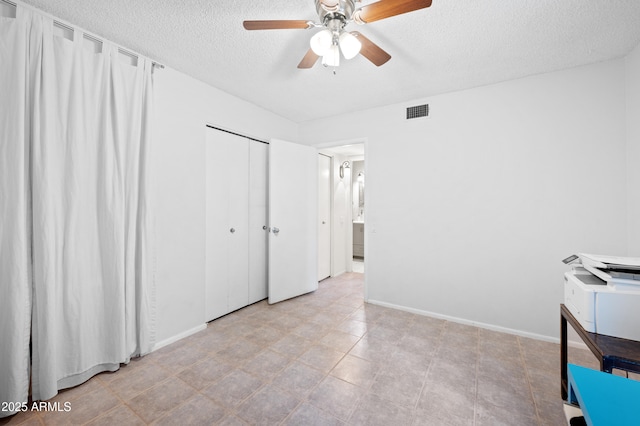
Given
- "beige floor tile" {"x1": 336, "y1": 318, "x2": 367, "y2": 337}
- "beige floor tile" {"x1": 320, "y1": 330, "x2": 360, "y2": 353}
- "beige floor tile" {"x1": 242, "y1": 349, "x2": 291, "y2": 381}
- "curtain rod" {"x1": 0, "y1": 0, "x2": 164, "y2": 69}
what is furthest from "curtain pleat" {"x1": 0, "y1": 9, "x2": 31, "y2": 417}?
"beige floor tile" {"x1": 336, "y1": 318, "x2": 367, "y2": 337}

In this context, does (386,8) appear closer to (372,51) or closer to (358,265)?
(372,51)

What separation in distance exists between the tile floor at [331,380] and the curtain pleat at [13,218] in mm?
315

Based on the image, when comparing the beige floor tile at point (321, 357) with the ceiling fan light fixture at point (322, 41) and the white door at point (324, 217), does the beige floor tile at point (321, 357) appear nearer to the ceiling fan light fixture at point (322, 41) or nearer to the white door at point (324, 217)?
the white door at point (324, 217)

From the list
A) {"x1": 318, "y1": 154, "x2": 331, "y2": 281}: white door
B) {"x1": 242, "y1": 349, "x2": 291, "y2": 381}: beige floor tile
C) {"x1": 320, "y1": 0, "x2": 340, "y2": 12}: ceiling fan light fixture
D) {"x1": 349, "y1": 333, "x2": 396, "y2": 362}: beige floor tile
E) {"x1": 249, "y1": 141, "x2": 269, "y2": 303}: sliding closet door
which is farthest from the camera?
{"x1": 318, "y1": 154, "x2": 331, "y2": 281}: white door

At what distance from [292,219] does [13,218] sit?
8.44 ft

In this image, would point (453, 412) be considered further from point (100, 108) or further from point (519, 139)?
point (100, 108)

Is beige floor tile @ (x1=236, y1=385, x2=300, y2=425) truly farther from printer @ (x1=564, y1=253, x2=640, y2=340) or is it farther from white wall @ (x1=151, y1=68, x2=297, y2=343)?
printer @ (x1=564, y1=253, x2=640, y2=340)

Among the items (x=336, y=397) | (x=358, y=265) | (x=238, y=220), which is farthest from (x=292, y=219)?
(x=358, y=265)

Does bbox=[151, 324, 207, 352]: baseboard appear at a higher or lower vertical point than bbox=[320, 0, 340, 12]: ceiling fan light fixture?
lower

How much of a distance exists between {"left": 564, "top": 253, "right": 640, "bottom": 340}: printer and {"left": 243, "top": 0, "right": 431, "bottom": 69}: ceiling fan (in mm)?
1693

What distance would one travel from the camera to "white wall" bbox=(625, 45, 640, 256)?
209cm

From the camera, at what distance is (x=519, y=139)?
2615mm

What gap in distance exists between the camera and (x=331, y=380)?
76.2 inches

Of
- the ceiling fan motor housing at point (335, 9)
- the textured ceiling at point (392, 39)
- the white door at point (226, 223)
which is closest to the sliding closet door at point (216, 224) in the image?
the white door at point (226, 223)
